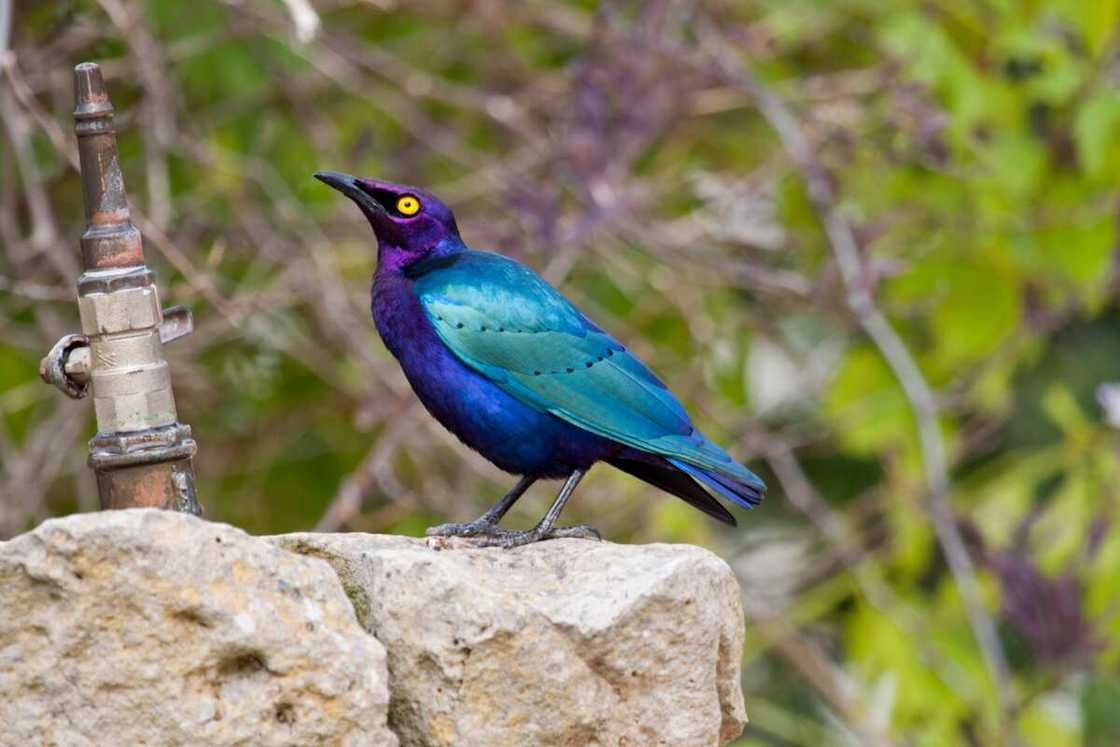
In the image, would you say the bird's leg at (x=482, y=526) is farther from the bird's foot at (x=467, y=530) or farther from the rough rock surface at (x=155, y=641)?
the rough rock surface at (x=155, y=641)

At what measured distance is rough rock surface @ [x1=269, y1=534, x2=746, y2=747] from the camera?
310 cm

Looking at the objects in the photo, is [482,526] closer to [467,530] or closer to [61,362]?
[467,530]

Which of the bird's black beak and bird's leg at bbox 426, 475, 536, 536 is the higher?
the bird's black beak

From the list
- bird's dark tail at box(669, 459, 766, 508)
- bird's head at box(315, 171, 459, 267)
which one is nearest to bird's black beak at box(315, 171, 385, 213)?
bird's head at box(315, 171, 459, 267)

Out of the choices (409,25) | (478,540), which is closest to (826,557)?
(409,25)

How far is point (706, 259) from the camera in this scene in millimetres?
6367

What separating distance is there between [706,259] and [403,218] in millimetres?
2422

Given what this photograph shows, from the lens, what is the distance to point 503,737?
3.12 m

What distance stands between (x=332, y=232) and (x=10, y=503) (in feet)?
5.31

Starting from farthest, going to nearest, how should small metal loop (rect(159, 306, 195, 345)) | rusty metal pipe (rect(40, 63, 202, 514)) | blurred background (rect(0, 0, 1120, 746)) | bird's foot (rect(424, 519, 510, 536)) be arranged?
blurred background (rect(0, 0, 1120, 746)) → bird's foot (rect(424, 519, 510, 536)) → small metal loop (rect(159, 306, 195, 345)) → rusty metal pipe (rect(40, 63, 202, 514))

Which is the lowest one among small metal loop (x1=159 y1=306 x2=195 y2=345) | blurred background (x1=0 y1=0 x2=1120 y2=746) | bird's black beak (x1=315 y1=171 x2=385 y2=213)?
blurred background (x1=0 y1=0 x2=1120 y2=746)

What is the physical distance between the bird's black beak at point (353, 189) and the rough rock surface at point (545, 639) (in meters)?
0.82

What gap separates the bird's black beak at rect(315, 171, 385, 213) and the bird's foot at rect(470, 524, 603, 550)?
739 millimetres

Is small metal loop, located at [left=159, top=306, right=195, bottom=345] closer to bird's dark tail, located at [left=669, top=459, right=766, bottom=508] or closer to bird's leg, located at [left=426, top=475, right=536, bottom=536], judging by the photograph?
bird's leg, located at [left=426, top=475, right=536, bottom=536]
